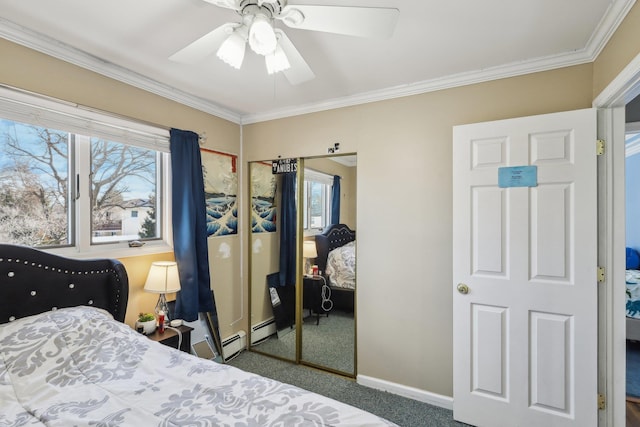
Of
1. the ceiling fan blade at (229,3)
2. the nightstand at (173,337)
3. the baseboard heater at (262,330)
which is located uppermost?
the ceiling fan blade at (229,3)

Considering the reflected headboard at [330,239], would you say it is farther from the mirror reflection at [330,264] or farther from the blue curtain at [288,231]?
the blue curtain at [288,231]

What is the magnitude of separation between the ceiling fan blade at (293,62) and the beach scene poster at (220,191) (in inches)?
59.2

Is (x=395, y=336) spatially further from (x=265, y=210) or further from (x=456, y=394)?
(x=265, y=210)

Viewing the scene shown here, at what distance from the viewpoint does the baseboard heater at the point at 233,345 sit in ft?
9.75

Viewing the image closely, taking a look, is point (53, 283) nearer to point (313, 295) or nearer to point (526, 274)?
point (313, 295)

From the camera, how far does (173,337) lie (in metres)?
2.24

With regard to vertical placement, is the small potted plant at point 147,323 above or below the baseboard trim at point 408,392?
above

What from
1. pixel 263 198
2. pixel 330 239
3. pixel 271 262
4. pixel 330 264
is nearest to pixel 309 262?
pixel 330 264

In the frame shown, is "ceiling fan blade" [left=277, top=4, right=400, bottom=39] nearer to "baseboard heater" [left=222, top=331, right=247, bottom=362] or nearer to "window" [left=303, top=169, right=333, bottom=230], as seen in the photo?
"window" [left=303, top=169, right=333, bottom=230]

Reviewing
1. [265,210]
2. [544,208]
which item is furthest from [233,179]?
[544,208]

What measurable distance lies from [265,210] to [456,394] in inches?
88.8

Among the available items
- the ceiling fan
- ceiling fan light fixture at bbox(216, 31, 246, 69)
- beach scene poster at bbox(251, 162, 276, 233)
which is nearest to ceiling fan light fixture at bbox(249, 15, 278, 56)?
the ceiling fan

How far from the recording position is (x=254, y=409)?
116cm

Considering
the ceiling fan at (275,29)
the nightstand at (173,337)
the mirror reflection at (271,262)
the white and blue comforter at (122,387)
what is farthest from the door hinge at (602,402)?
the nightstand at (173,337)
